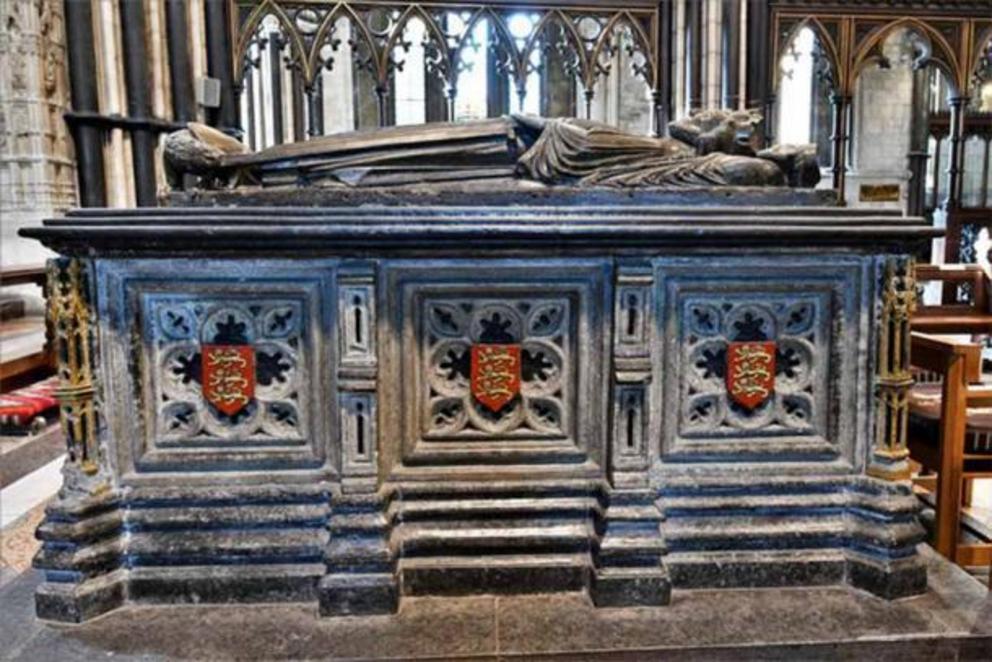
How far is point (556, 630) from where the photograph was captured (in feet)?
5.59

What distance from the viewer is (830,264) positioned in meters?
1.82

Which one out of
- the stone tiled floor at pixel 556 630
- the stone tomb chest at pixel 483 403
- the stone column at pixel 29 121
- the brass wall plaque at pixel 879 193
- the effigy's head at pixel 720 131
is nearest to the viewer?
the stone tiled floor at pixel 556 630

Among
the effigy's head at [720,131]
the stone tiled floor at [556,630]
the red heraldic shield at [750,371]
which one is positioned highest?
the effigy's head at [720,131]

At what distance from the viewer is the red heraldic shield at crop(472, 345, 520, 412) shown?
1.85 m

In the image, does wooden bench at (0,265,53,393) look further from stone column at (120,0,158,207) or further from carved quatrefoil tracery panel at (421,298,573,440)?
carved quatrefoil tracery panel at (421,298,573,440)

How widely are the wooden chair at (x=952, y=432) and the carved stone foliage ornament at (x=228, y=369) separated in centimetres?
179

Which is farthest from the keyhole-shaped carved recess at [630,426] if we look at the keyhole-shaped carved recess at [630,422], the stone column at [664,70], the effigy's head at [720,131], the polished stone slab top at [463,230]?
the stone column at [664,70]

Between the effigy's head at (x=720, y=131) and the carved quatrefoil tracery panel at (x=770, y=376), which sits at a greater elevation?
the effigy's head at (x=720, y=131)

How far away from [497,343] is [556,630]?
65 centimetres

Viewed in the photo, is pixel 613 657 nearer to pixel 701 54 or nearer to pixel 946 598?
pixel 946 598

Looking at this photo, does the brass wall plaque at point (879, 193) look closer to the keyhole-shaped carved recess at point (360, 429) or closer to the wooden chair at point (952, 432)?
the wooden chair at point (952, 432)

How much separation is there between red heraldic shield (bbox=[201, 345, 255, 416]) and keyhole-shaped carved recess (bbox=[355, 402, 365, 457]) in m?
0.26

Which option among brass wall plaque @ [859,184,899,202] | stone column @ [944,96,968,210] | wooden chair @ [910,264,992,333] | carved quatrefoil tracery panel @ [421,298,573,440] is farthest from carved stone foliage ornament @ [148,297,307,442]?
brass wall plaque @ [859,184,899,202]

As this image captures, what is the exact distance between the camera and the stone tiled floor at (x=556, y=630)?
164 centimetres
